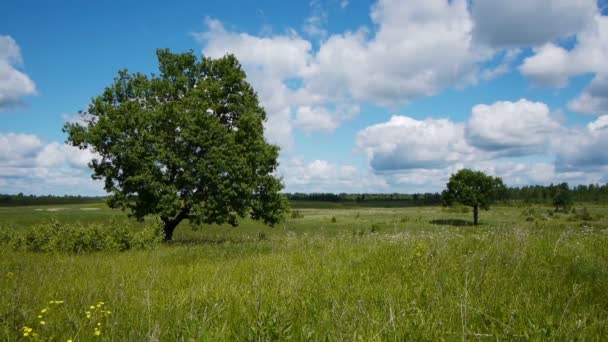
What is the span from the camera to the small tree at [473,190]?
62094 mm

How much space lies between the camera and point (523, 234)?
26.9 feet

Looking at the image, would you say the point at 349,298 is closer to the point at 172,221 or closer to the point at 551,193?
the point at 172,221

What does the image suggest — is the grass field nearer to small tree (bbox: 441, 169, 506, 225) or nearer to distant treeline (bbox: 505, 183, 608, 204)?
small tree (bbox: 441, 169, 506, 225)

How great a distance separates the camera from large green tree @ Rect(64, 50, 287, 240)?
73.4 ft

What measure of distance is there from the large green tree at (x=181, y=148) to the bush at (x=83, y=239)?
574 cm

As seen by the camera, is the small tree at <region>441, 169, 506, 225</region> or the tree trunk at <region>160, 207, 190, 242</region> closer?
the tree trunk at <region>160, 207, 190, 242</region>

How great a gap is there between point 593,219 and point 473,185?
20811mm

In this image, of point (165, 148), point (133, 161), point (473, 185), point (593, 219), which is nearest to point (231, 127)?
point (165, 148)

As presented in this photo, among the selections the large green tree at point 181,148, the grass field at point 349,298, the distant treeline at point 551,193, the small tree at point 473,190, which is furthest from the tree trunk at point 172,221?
the distant treeline at point 551,193

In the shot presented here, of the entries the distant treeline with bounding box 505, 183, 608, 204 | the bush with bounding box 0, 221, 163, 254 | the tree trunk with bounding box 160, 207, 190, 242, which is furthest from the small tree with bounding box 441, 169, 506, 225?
the distant treeline with bounding box 505, 183, 608, 204

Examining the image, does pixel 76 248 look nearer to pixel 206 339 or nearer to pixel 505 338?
→ pixel 206 339

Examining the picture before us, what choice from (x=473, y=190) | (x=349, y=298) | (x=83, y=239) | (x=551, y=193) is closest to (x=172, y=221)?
(x=83, y=239)

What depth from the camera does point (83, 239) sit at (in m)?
15.2

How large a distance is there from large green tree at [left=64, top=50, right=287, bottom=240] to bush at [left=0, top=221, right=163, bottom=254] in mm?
5737
